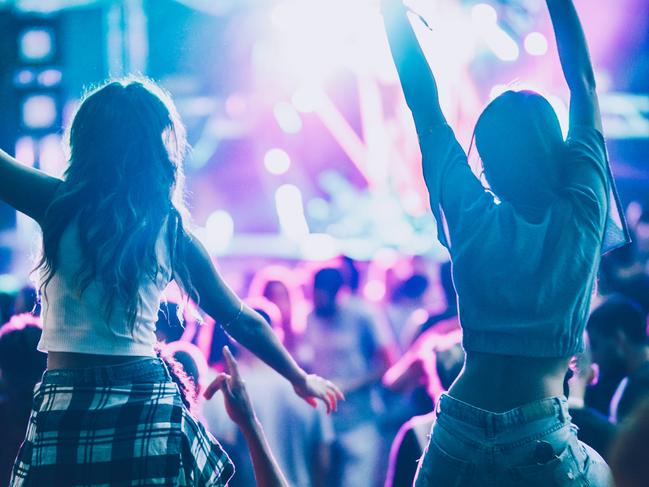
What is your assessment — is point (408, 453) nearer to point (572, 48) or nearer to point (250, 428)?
point (250, 428)

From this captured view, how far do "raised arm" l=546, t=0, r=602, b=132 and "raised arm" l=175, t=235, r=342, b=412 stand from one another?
0.87 m

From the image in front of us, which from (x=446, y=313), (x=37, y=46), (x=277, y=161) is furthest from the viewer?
(x=277, y=161)

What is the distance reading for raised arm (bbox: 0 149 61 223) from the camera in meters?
1.61

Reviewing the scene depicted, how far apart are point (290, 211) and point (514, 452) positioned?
9.34 m

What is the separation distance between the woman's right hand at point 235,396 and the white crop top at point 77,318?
22 cm

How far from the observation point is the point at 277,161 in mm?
10773

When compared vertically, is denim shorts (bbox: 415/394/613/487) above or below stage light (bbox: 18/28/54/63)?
below

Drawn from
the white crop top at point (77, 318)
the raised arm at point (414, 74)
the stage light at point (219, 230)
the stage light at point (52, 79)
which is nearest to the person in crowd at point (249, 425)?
the white crop top at point (77, 318)

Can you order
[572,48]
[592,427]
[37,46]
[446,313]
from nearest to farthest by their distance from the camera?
[572,48] < [592,427] < [446,313] < [37,46]

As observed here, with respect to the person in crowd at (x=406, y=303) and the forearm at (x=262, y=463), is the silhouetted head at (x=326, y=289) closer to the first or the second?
the person in crowd at (x=406, y=303)

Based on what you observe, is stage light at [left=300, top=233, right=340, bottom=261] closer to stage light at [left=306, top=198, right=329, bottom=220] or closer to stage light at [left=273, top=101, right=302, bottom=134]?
stage light at [left=306, top=198, right=329, bottom=220]

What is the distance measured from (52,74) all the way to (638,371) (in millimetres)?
8829

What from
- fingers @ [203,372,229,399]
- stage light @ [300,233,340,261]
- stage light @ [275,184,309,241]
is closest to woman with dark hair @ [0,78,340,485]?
fingers @ [203,372,229,399]

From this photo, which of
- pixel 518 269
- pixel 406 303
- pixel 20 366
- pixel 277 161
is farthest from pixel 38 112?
pixel 518 269
